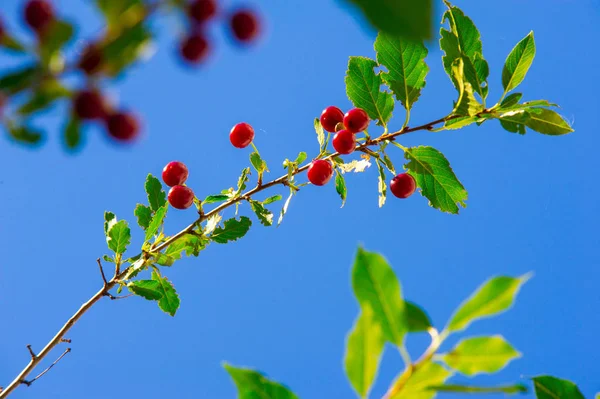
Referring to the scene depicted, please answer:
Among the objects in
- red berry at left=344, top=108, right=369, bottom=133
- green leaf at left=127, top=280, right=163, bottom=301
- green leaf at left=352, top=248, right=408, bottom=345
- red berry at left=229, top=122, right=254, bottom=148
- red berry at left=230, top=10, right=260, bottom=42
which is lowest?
green leaf at left=352, top=248, right=408, bottom=345

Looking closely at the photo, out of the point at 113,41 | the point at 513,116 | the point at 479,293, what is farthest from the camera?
the point at 513,116

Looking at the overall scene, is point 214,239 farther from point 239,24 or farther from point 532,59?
point 239,24

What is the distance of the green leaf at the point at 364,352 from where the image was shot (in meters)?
0.95

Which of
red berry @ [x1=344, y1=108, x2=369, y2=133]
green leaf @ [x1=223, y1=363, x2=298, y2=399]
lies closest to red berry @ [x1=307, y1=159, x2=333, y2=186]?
red berry @ [x1=344, y1=108, x2=369, y2=133]

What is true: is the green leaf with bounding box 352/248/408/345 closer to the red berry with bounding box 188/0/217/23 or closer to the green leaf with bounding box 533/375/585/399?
the red berry with bounding box 188/0/217/23

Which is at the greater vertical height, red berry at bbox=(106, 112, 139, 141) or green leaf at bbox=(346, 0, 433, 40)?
red berry at bbox=(106, 112, 139, 141)

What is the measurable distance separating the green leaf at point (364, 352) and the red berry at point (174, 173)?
2146mm

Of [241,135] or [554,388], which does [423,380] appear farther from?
[241,135]

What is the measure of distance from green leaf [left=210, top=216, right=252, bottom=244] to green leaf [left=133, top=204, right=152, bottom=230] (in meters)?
0.43

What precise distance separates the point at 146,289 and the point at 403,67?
1.69m

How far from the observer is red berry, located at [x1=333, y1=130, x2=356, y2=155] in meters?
2.74

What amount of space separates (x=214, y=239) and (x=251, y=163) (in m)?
0.48

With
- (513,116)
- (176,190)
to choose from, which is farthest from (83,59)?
(513,116)

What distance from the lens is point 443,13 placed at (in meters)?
2.89
